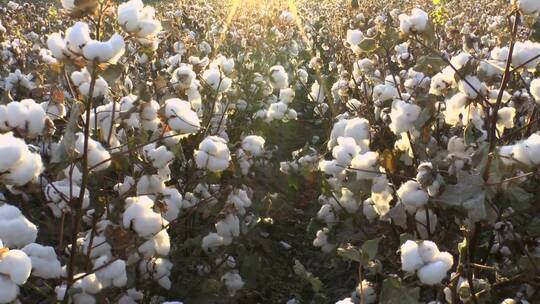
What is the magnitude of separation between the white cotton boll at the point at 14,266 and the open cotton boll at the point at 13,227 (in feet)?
0.66

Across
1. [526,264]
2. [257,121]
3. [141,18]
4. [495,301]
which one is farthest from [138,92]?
[257,121]

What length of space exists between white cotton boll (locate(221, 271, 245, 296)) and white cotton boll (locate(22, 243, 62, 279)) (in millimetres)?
913

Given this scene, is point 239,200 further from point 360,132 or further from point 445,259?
point 445,259

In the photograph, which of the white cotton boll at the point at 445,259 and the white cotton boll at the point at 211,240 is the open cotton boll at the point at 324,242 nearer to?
the white cotton boll at the point at 211,240

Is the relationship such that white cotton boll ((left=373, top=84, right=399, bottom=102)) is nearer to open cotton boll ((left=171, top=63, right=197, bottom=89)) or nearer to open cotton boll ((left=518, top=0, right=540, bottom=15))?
open cotton boll ((left=171, top=63, right=197, bottom=89))

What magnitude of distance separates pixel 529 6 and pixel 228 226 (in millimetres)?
1243

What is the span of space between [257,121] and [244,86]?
15.4 inches

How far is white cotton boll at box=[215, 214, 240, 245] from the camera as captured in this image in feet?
7.46

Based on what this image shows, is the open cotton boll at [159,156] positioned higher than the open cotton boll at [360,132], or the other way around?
the open cotton boll at [360,132]

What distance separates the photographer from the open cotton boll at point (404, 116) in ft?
6.10

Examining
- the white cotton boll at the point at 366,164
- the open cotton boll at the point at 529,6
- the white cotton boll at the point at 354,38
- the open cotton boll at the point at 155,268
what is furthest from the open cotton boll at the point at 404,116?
the open cotton boll at the point at 155,268

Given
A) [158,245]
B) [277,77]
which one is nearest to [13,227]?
[158,245]

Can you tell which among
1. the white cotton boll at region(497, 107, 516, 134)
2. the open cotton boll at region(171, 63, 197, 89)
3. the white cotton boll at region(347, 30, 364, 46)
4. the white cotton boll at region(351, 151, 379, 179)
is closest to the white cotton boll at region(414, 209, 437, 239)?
the white cotton boll at region(351, 151, 379, 179)

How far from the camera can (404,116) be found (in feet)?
6.11
